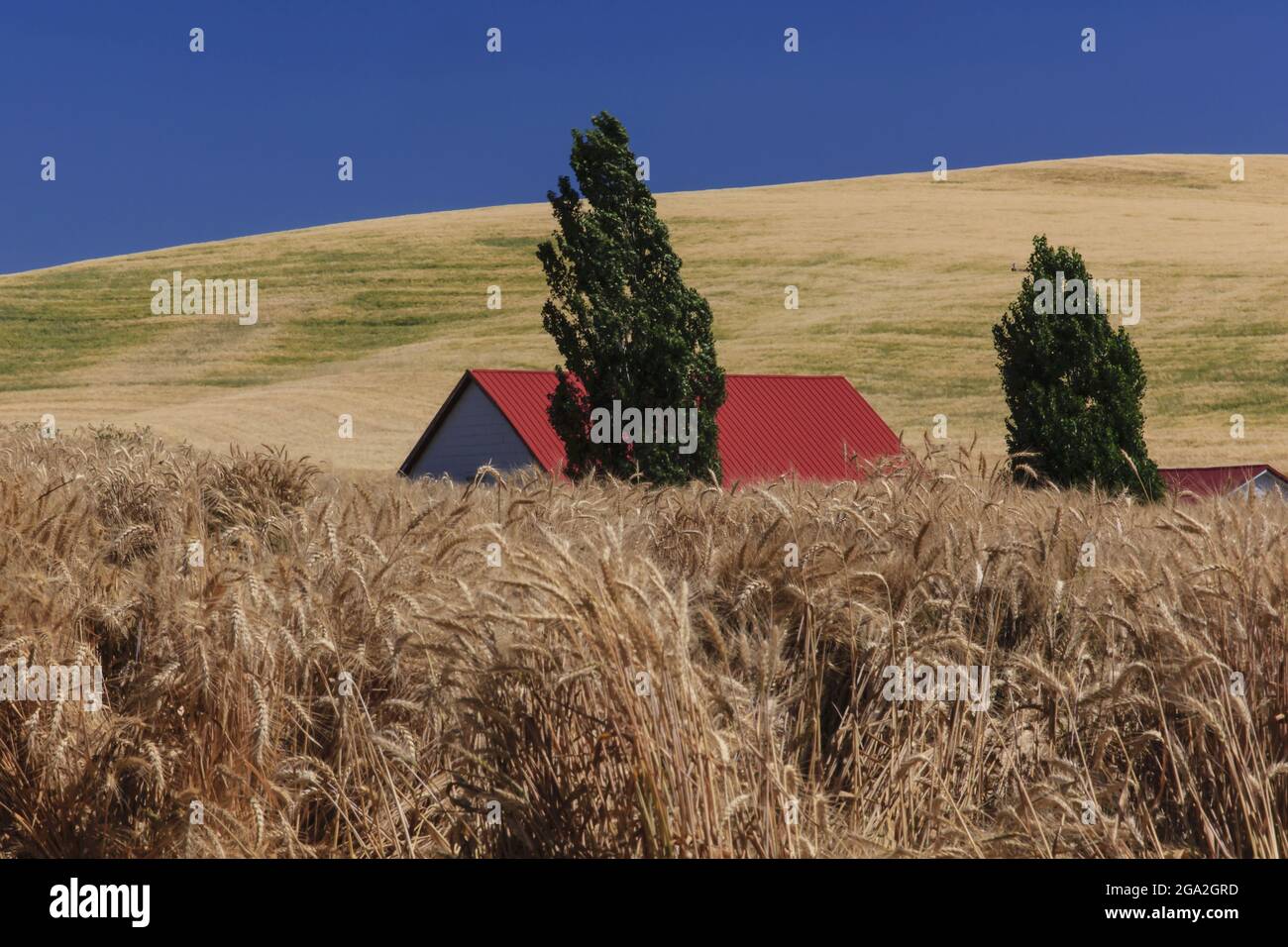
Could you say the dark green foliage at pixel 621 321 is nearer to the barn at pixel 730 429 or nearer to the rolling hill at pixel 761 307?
the barn at pixel 730 429

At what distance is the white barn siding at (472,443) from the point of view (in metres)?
30.8

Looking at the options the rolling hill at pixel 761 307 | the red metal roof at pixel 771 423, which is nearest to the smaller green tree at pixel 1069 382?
the red metal roof at pixel 771 423

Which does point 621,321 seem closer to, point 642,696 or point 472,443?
point 472,443

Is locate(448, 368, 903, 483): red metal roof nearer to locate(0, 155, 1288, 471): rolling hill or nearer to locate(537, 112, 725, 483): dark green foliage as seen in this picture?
locate(537, 112, 725, 483): dark green foliage

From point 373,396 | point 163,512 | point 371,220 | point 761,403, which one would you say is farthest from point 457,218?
point 163,512

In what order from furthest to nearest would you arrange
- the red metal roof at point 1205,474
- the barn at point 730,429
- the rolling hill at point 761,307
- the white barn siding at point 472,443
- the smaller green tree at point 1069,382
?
the rolling hill at point 761,307 → the white barn siding at point 472,443 → the barn at point 730,429 → the red metal roof at point 1205,474 → the smaller green tree at point 1069,382

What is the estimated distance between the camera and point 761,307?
208 feet

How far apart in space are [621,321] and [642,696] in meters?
19.4

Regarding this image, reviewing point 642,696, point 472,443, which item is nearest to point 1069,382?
point 472,443

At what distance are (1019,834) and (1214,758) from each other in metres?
0.81

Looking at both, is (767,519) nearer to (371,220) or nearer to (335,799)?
(335,799)

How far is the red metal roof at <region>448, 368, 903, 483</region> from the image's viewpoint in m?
30.7

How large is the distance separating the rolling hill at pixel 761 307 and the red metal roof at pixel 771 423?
8.35 meters

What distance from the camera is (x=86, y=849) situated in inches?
178
